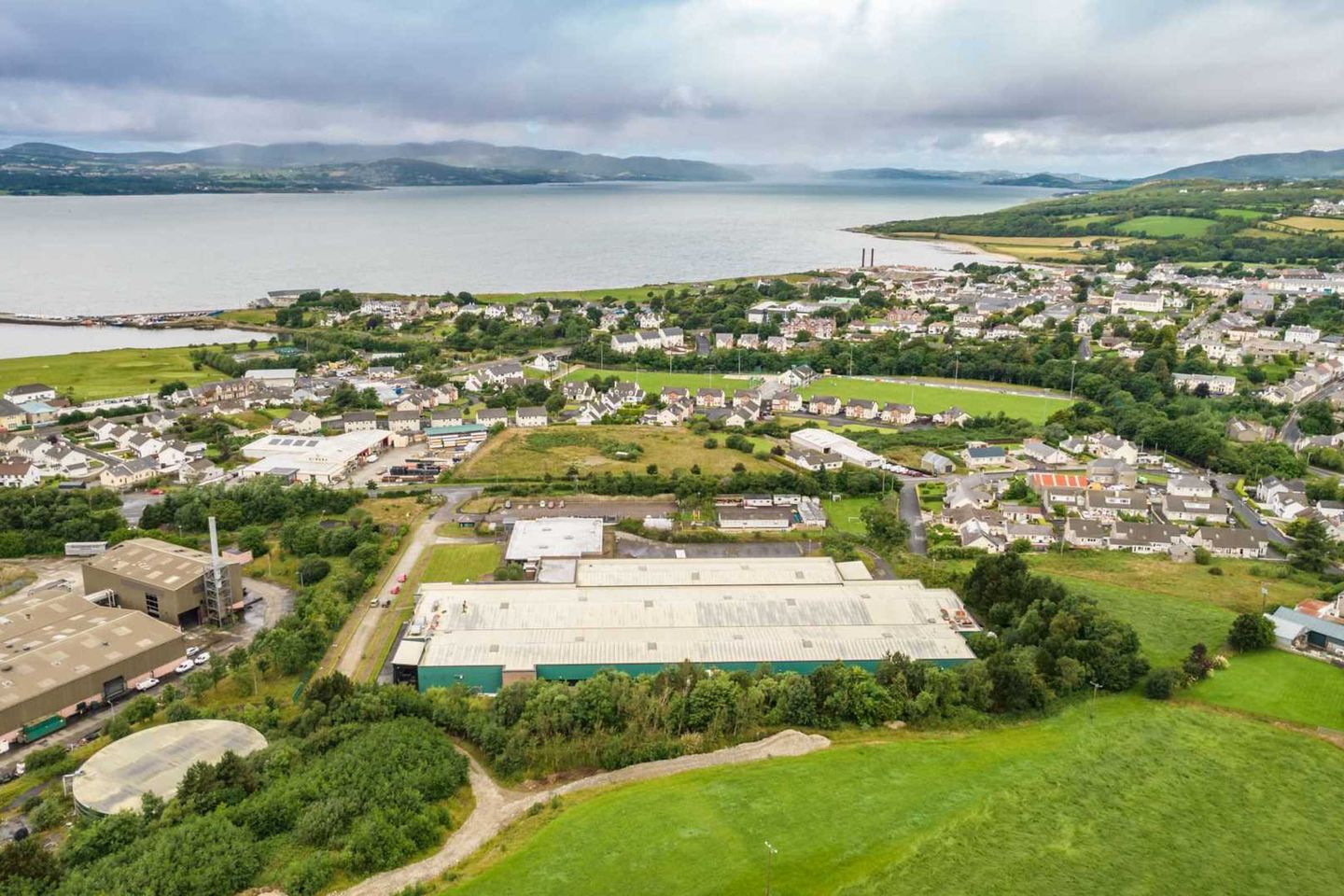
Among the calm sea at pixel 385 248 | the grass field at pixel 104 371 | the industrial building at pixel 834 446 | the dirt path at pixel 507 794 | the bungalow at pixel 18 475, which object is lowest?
the dirt path at pixel 507 794

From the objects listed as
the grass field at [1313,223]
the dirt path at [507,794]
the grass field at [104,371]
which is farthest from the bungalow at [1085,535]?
the grass field at [1313,223]

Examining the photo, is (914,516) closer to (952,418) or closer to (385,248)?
(952,418)

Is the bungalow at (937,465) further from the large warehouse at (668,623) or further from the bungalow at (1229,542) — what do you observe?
the large warehouse at (668,623)

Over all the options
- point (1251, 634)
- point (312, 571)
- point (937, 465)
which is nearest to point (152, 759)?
point (312, 571)

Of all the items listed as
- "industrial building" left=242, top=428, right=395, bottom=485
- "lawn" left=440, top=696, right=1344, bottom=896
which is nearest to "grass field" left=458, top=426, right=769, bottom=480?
"industrial building" left=242, top=428, right=395, bottom=485

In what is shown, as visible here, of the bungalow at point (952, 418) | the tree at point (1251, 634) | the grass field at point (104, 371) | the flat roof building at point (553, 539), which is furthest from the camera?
the grass field at point (104, 371)

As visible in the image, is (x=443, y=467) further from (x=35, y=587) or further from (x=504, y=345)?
(x=504, y=345)

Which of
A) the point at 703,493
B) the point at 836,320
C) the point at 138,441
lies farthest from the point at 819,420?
the point at 138,441
